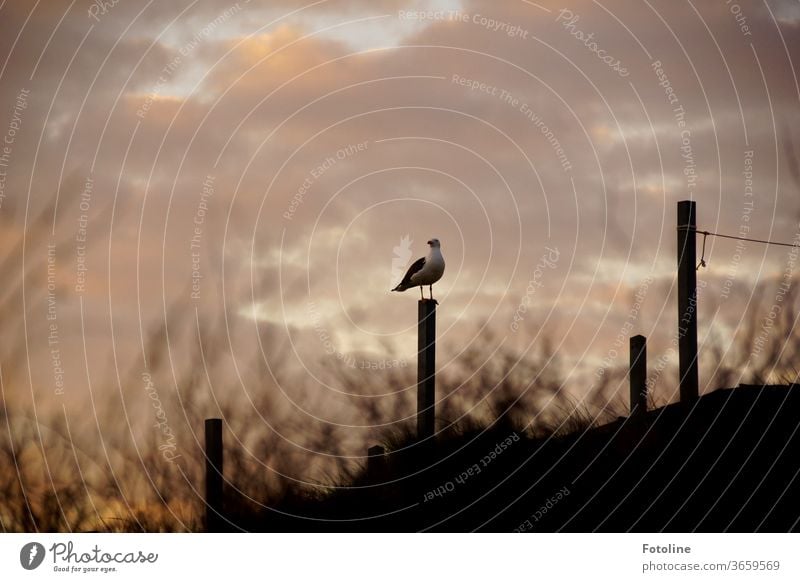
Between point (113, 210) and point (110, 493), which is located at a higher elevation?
point (113, 210)

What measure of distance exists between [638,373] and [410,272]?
3.41 meters

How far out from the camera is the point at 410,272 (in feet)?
59.6

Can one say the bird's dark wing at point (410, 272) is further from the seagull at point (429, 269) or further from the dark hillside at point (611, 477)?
the dark hillside at point (611, 477)

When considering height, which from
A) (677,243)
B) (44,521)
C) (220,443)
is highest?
(677,243)

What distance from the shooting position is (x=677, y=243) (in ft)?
59.9

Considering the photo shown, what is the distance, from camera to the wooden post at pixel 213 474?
63.1ft

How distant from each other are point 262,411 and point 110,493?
9.28 ft
